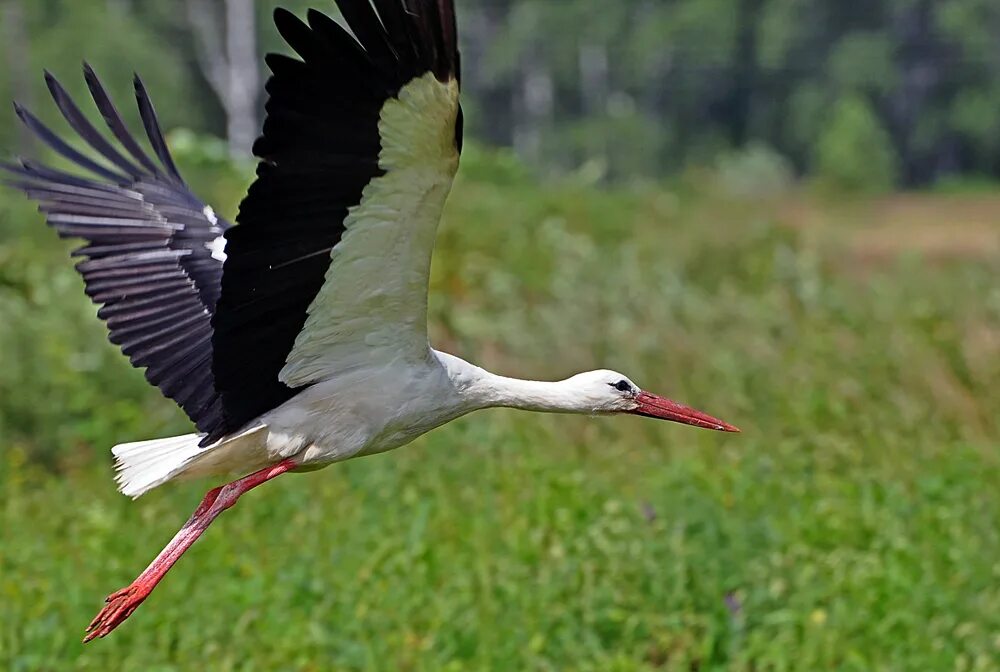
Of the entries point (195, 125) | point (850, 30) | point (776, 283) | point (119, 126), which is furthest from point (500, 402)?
point (850, 30)

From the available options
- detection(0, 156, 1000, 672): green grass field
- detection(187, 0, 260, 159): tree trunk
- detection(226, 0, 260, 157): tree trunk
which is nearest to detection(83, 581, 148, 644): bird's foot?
detection(0, 156, 1000, 672): green grass field

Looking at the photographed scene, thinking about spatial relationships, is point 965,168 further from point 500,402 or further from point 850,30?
point 500,402

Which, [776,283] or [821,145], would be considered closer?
[776,283]

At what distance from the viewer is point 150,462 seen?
5.48m

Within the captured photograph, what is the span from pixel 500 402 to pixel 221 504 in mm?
951

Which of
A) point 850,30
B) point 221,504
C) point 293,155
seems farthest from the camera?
point 850,30

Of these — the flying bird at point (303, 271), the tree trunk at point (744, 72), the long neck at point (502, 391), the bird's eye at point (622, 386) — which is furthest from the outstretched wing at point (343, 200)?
the tree trunk at point (744, 72)

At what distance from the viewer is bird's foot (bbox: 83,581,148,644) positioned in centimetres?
521

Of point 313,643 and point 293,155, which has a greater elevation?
point 293,155

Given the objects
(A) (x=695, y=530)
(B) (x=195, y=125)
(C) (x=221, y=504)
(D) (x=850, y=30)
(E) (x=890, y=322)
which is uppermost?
(C) (x=221, y=504)

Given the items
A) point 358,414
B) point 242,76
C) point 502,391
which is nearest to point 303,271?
point 358,414

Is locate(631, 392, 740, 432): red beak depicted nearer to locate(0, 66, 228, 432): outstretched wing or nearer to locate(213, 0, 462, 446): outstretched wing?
locate(213, 0, 462, 446): outstretched wing

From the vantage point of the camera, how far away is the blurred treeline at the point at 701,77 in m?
42.9

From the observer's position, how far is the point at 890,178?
41.8 m
